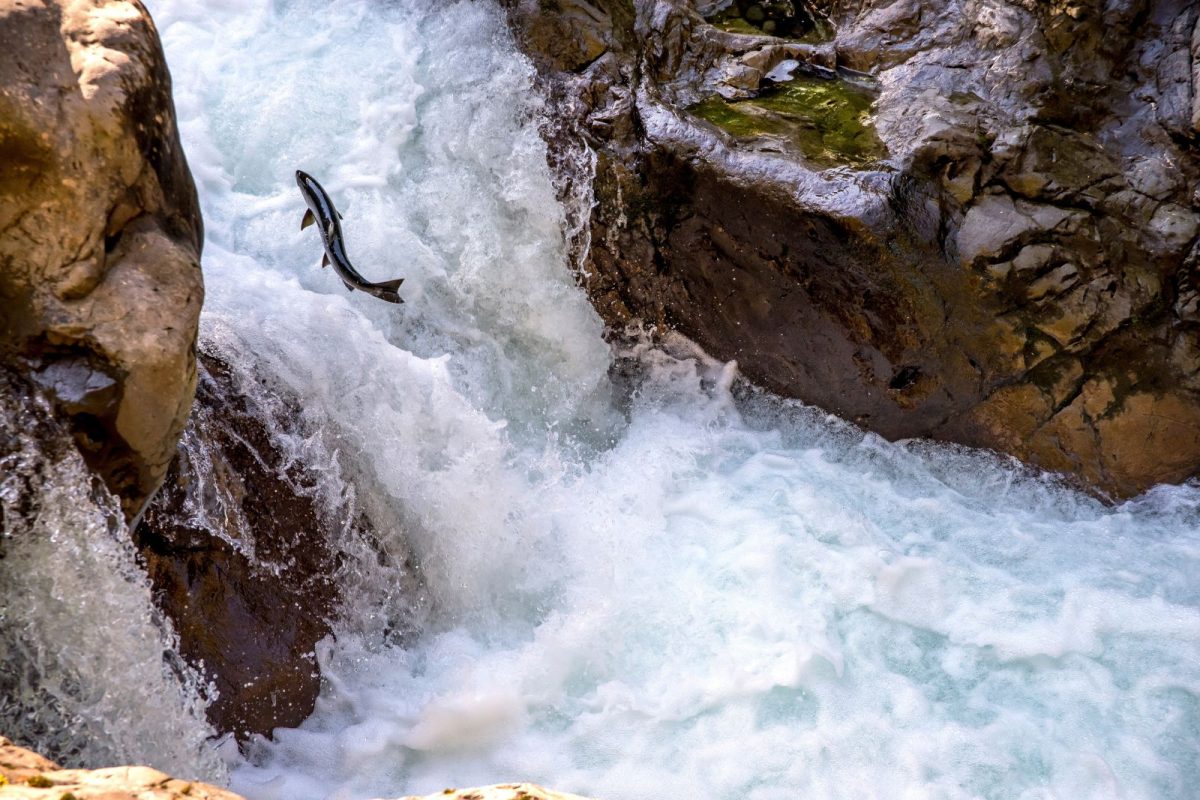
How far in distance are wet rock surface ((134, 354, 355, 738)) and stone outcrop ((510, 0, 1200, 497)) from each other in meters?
1.98

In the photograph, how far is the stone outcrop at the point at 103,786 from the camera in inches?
78.5

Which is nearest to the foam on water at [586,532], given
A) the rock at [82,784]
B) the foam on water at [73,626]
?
the foam on water at [73,626]

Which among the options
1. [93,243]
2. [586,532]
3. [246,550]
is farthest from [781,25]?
[93,243]

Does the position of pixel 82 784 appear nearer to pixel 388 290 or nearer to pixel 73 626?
pixel 73 626

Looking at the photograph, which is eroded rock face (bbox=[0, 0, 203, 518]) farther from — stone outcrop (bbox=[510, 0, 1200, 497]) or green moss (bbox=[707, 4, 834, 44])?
green moss (bbox=[707, 4, 834, 44])

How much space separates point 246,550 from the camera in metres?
3.61

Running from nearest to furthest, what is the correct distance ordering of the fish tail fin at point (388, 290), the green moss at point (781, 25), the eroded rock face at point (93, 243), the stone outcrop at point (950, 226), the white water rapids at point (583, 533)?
the eroded rock face at point (93, 243), the white water rapids at point (583, 533), the fish tail fin at point (388, 290), the stone outcrop at point (950, 226), the green moss at point (781, 25)

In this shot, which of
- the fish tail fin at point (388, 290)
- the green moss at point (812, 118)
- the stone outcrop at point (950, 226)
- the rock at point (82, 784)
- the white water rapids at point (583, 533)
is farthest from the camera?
the green moss at point (812, 118)

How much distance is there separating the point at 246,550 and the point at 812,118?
340cm

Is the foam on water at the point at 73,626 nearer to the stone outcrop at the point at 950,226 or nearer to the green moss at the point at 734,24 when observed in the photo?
the stone outcrop at the point at 950,226

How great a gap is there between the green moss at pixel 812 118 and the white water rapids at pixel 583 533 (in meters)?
1.04

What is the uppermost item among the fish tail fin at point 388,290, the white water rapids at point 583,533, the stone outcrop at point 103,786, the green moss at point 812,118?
the green moss at point 812,118

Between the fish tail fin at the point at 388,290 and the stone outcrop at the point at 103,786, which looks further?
the fish tail fin at the point at 388,290

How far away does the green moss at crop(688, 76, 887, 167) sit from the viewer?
4.82 metres
